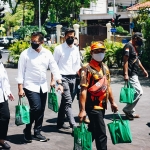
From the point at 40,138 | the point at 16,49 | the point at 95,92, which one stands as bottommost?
Answer: the point at 40,138

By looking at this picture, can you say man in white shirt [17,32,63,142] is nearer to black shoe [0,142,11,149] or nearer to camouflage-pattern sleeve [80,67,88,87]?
black shoe [0,142,11,149]

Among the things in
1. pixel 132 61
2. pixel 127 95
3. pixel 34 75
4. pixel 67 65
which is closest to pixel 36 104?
pixel 34 75

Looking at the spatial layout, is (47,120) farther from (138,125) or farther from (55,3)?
(55,3)

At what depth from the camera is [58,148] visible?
6352 millimetres

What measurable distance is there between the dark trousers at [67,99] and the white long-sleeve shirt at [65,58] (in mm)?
108

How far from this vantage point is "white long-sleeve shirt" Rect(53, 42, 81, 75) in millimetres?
7359

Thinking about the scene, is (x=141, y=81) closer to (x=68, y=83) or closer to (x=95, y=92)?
(x=68, y=83)

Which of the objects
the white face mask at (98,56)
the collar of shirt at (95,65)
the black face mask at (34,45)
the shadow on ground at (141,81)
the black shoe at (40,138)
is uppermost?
the black face mask at (34,45)

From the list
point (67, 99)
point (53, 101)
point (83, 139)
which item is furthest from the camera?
point (67, 99)

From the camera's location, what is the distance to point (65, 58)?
→ 7375 mm

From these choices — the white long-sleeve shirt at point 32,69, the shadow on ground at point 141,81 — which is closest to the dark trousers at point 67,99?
the white long-sleeve shirt at point 32,69

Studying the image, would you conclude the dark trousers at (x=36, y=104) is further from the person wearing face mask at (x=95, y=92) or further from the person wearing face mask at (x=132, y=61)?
the person wearing face mask at (x=132, y=61)

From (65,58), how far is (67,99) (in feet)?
2.43

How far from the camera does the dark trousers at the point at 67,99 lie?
714 cm
